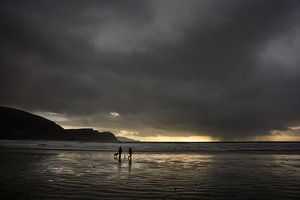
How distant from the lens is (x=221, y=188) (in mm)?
19016

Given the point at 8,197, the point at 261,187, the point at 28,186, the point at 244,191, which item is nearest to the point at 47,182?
the point at 28,186

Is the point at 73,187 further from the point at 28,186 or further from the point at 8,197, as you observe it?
the point at 8,197

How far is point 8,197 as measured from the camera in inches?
585

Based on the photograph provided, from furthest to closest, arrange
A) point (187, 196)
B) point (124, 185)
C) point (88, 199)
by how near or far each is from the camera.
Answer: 1. point (124, 185)
2. point (187, 196)
3. point (88, 199)

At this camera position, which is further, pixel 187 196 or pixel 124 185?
pixel 124 185

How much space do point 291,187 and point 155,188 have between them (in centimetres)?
1014

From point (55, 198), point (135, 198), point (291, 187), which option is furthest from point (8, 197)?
point (291, 187)

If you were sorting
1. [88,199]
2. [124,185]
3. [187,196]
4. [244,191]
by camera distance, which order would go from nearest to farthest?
[88,199] < [187,196] < [244,191] < [124,185]

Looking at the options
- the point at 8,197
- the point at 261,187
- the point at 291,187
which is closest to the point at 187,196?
the point at 261,187

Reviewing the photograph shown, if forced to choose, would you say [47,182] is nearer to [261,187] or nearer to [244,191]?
[244,191]

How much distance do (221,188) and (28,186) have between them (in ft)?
44.7

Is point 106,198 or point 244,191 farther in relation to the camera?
point 244,191

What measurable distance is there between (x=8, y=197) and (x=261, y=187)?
16947 mm

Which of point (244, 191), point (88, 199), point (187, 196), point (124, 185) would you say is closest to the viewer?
point (88, 199)
